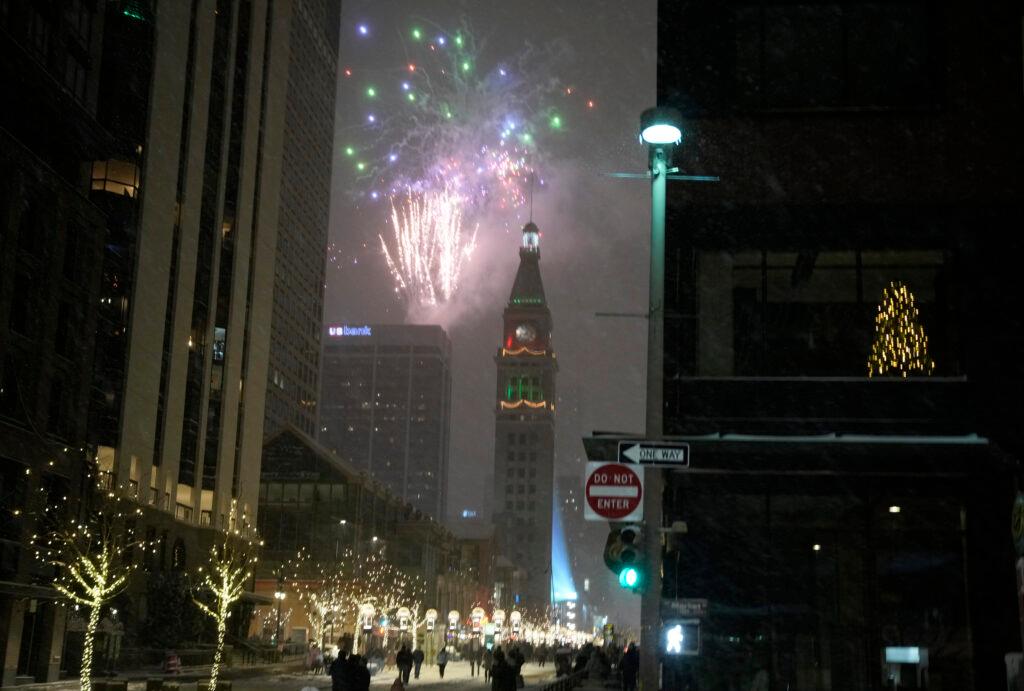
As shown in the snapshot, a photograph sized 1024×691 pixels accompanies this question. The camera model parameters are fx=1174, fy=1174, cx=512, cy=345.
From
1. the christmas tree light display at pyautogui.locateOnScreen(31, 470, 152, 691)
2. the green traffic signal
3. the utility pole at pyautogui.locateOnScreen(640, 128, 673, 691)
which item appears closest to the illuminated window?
the christmas tree light display at pyautogui.locateOnScreen(31, 470, 152, 691)

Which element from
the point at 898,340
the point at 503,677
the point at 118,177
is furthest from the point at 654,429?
the point at 118,177

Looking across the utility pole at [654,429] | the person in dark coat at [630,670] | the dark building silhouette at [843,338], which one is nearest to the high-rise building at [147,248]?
the person in dark coat at [630,670]

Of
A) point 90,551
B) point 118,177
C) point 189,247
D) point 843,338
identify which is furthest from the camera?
point 189,247

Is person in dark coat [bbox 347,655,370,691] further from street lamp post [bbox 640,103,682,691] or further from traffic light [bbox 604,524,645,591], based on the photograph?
traffic light [bbox 604,524,645,591]

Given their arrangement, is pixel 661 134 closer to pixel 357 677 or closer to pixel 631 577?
pixel 631 577

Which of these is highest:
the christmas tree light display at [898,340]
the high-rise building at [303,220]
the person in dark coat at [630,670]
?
the high-rise building at [303,220]

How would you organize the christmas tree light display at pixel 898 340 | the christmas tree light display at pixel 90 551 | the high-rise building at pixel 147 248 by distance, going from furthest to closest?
the high-rise building at pixel 147 248
the christmas tree light display at pixel 90 551
the christmas tree light display at pixel 898 340

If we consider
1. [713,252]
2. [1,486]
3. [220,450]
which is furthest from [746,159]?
[220,450]

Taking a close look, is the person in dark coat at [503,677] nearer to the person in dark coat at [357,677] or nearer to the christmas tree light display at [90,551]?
the person in dark coat at [357,677]
